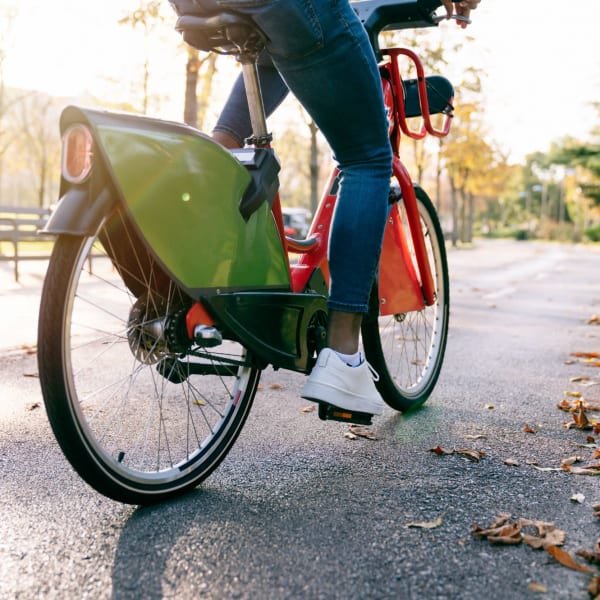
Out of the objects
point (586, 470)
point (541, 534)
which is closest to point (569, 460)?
point (586, 470)

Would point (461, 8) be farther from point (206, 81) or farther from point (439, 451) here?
point (206, 81)

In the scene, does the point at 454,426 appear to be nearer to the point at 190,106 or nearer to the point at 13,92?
the point at 190,106

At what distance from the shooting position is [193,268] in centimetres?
196

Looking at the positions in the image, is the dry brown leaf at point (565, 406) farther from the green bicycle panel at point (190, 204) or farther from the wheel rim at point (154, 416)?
the green bicycle panel at point (190, 204)

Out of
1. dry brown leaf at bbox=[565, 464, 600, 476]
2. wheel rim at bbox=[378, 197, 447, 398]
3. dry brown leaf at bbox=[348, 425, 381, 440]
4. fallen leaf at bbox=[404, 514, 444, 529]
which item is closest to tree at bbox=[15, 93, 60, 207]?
wheel rim at bbox=[378, 197, 447, 398]

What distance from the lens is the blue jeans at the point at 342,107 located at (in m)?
2.07

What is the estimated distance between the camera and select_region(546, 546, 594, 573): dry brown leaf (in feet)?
5.62

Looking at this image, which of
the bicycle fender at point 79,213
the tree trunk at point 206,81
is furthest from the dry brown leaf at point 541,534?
the tree trunk at point 206,81

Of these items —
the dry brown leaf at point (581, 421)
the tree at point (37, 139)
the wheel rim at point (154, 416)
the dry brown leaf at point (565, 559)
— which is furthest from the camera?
the tree at point (37, 139)

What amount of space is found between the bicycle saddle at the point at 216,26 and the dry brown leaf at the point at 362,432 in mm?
1450

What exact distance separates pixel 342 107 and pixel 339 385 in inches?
33.5

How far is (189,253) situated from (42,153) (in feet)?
123

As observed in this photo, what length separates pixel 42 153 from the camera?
36750mm

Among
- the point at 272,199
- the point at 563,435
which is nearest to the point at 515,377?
the point at 563,435
